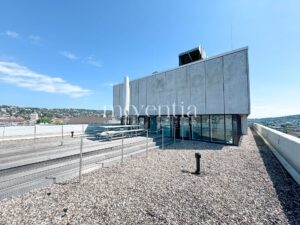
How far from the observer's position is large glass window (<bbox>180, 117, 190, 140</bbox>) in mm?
14844

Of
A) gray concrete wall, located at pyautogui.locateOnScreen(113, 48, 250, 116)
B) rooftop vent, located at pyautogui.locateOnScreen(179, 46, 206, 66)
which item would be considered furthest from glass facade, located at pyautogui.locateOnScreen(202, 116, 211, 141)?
rooftop vent, located at pyautogui.locateOnScreen(179, 46, 206, 66)

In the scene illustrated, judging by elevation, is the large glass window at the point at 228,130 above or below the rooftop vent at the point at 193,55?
below

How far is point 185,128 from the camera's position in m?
15.1

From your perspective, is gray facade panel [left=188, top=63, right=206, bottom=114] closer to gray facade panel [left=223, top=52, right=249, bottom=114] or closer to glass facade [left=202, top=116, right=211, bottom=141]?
glass facade [left=202, top=116, right=211, bottom=141]

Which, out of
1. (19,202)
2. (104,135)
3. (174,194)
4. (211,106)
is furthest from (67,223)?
(211,106)

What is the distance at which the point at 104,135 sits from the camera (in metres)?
11.7

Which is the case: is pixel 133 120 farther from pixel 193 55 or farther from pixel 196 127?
pixel 193 55

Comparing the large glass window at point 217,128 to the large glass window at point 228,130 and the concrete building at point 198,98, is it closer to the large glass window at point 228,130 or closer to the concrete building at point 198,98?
the concrete building at point 198,98

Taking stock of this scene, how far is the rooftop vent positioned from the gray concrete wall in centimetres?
347

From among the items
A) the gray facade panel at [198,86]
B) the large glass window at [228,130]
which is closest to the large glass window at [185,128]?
the gray facade panel at [198,86]

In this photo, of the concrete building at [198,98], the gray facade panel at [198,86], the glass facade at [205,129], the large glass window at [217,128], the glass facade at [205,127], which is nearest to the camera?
the concrete building at [198,98]

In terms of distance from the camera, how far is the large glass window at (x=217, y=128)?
12750 mm

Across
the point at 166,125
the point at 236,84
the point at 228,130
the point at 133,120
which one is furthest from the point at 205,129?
the point at 133,120

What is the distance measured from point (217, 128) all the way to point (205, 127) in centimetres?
98
